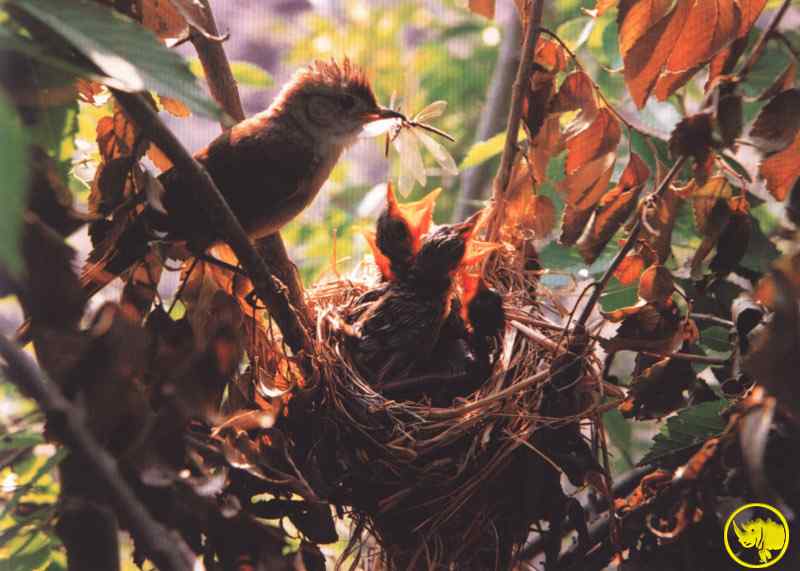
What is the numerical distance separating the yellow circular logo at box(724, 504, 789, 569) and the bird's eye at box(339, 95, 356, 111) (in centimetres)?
157

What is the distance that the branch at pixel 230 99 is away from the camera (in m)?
1.94

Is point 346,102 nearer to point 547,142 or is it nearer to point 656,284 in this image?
point 547,142

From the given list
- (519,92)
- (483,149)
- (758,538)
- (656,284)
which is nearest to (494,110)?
(483,149)

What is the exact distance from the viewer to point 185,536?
1181 millimetres

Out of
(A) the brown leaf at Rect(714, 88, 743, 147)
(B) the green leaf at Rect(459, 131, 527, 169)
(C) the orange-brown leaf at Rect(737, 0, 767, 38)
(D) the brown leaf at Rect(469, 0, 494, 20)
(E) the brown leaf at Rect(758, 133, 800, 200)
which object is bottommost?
(B) the green leaf at Rect(459, 131, 527, 169)

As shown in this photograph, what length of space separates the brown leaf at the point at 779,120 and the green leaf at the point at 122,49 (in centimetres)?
81

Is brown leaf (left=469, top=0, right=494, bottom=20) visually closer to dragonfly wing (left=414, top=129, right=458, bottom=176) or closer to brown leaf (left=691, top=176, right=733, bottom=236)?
dragonfly wing (left=414, top=129, right=458, bottom=176)

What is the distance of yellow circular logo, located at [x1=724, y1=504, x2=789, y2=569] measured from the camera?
4.66 ft

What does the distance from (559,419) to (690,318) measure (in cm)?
31

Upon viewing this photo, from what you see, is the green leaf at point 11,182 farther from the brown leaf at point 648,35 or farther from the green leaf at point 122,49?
the brown leaf at point 648,35

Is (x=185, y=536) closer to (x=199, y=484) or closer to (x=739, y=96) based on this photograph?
(x=199, y=484)

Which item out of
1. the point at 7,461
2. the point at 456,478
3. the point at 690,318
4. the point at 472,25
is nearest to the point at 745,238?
the point at 690,318

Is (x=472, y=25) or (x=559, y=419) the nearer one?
(x=559, y=419)

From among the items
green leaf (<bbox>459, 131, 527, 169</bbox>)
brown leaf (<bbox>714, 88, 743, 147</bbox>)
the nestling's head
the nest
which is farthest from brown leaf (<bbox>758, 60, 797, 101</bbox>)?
the nestling's head
